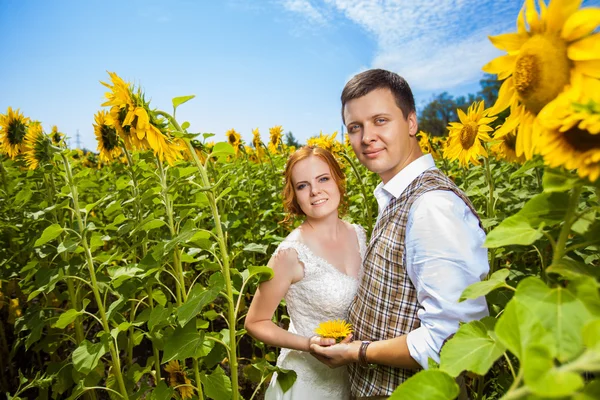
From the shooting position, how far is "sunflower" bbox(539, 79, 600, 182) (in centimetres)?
50

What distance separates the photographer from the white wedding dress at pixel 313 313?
1848 millimetres

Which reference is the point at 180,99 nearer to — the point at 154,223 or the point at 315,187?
the point at 154,223

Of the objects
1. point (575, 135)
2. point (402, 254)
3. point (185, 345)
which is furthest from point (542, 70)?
point (185, 345)

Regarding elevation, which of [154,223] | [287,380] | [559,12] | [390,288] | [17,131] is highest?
[17,131]

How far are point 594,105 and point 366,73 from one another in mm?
1116

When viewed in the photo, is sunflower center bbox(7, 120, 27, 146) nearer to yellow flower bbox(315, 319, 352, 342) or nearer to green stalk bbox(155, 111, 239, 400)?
green stalk bbox(155, 111, 239, 400)

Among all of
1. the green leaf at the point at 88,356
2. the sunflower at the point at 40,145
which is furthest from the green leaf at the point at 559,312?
the sunflower at the point at 40,145

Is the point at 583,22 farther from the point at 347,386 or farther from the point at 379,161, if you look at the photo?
the point at 347,386

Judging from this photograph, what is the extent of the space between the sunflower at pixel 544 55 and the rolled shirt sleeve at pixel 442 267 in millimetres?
534

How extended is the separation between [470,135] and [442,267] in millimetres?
1043

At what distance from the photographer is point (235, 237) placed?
3.65 meters

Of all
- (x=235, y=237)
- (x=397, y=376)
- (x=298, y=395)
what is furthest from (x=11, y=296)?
(x=397, y=376)

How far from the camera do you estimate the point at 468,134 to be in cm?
202

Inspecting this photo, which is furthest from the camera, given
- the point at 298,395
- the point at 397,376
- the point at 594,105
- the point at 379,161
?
the point at 298,395
